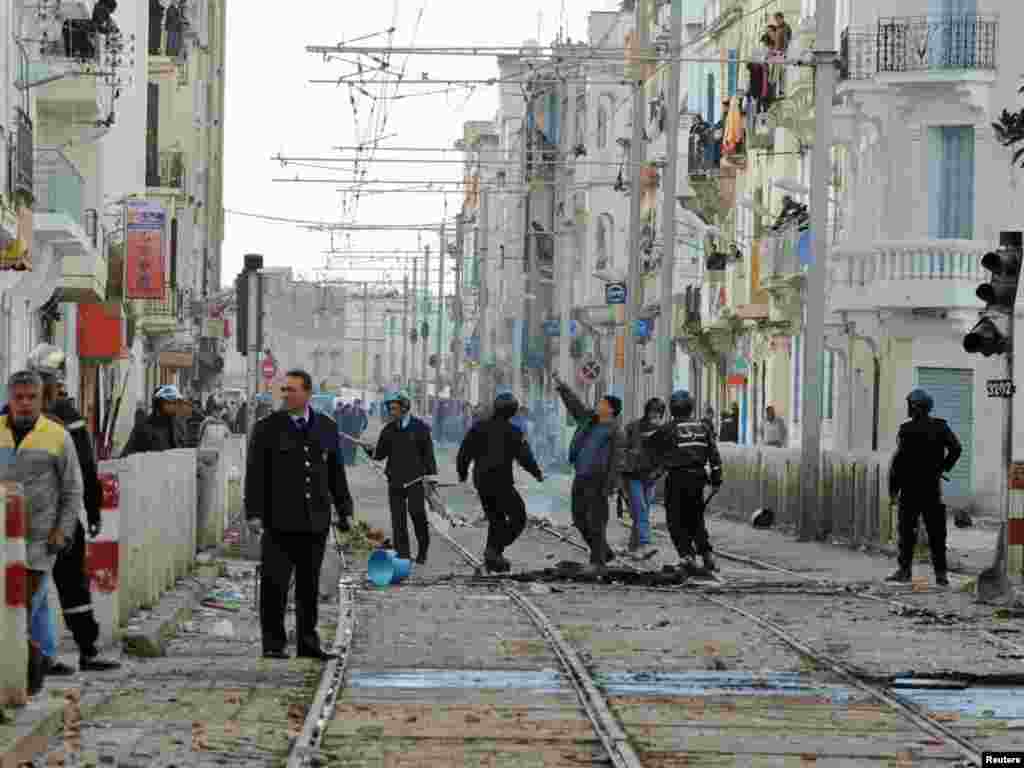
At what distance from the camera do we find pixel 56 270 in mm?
47438

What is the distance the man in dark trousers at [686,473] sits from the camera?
2770cm

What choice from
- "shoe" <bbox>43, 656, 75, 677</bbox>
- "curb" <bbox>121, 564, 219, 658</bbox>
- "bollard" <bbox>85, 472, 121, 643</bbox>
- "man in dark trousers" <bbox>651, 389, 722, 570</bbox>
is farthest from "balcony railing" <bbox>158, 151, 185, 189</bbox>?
"shoe" <bbox>43, 656, 75, 677</bbox>

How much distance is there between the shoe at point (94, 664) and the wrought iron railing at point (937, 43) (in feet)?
118

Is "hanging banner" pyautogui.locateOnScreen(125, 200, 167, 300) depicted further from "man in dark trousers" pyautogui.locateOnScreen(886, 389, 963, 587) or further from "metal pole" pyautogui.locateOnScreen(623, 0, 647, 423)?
"man in dark trousers" pyautogui.locateOnScreen(886, 389, 963, 587)

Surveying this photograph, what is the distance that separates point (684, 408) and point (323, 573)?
16.9 feet

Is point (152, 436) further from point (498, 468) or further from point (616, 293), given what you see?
point (616, 293)

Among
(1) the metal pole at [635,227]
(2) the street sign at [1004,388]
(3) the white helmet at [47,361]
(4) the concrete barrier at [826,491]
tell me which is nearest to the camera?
(3) the white helmet at [47,361]

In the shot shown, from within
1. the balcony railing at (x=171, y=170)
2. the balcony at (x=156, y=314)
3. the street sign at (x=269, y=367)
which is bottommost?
the street sign at (x=269, y=367)

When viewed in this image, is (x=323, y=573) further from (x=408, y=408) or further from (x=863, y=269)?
(x=863, y=269)

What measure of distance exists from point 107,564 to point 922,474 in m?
11.7

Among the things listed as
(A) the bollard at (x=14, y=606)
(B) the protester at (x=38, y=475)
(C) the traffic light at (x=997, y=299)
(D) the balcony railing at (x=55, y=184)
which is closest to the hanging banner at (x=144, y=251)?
(D) the balcony railing at (x=55, y=184)

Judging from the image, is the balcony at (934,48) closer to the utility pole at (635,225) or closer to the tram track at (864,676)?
the utility pole at (635,225)

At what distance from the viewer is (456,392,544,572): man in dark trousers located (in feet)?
92.3

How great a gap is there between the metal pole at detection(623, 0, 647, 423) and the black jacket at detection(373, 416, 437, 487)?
22.4 metres
